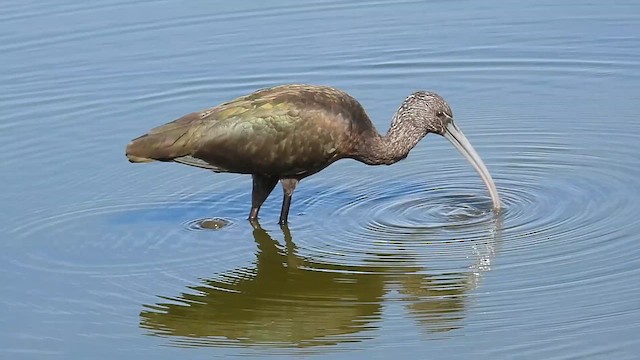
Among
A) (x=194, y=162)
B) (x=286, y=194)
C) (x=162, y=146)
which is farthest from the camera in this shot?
(x=286, y=194)

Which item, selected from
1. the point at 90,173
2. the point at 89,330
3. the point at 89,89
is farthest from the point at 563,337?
the point at 89,89

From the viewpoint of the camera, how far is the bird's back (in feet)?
37.0

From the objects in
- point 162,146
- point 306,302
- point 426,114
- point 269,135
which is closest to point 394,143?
point 426,114

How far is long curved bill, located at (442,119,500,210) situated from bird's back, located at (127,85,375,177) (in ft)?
2.50

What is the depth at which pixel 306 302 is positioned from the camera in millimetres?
9969

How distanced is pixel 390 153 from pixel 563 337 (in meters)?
3.11

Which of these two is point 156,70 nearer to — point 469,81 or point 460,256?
point 469,81

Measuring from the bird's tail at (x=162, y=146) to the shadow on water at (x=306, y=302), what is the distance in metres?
1.08

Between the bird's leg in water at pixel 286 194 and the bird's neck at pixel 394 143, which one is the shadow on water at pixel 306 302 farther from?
the bird's neck at pixel 394 143

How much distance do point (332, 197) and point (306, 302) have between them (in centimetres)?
220

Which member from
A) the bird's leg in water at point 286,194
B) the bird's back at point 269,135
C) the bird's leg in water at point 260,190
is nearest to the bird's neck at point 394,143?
the bird's back at point 269,135

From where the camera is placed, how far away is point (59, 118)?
1402cm

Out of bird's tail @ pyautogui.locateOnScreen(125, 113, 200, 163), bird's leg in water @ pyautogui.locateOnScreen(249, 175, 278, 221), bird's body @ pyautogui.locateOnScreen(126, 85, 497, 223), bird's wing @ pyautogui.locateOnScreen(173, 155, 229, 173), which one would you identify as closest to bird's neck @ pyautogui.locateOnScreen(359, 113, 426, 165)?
bird's body @ pyautogui.locateOnScreen(126, 85, 497, 223)

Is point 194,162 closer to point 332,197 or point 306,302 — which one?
point 332,197
